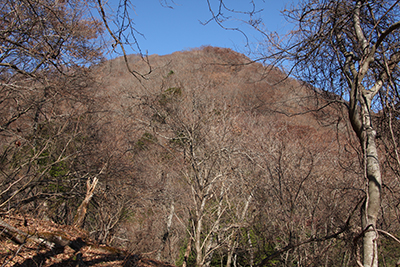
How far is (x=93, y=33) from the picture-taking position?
5.41 metres

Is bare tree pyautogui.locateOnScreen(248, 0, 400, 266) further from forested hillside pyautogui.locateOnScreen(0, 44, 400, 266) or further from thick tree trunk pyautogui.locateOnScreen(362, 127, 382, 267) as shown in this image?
forested hillside pyautogui.locateOnScreen(0, 44, 400, 266)

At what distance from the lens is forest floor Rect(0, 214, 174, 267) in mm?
4113

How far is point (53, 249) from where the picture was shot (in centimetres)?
467

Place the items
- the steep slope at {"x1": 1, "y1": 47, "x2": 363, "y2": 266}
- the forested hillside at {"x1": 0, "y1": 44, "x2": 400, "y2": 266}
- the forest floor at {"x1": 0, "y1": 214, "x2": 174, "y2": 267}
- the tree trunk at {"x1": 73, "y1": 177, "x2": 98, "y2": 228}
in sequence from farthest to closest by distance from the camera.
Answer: the tree trunk at {"x1": 73, "y1": 177, "x2": 98, "y2": 228} → the forested hillside at {"x1": 0, "y1": 44, "x2": 400, "y2": 266} → the steep slope at {"x1": 1, "y1": 47, "x2": 363, "y2": 266} → the forest floor at {"x1": 0, "y1": 214, "x2": 174, "y2": 267}

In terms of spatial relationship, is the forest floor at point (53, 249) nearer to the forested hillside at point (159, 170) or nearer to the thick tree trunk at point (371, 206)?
the forested hillside at point (159, 170)

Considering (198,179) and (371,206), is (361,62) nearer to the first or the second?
(371,206)

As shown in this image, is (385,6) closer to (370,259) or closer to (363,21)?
(363,21)

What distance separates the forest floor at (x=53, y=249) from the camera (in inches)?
162

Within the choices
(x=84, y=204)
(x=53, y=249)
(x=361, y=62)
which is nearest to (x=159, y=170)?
(x=84, y=204)

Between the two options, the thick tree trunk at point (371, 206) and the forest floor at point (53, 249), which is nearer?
the thick tree trunk at point (371, 206)

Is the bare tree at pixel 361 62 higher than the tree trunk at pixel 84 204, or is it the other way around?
the bare tree at pixel 361 62

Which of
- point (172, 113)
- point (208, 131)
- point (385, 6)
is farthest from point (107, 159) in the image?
point (385, 6)

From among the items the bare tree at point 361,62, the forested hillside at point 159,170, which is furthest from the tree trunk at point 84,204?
→ the bare tree at point 361,62

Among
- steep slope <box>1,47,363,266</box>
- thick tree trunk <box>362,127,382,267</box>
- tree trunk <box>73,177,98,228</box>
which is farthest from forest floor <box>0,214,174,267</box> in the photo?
thick tree trunk <box>362,127,382,267</box>
